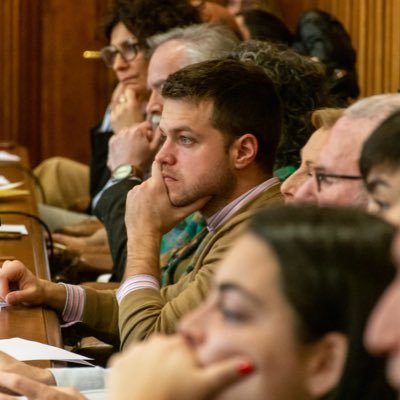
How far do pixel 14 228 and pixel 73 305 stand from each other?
868mm

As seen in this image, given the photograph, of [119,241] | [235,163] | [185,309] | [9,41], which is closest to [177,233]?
[119,241]

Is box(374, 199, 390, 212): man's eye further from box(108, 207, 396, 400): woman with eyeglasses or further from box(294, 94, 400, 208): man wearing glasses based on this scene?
box(294, 94, 400, 208): man wearing glasses

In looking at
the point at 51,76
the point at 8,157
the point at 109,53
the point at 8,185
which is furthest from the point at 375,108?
the point at 51,76

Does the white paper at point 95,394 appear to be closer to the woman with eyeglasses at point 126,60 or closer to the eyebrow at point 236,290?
the eyebrow at point 236,290

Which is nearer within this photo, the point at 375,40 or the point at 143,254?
the point at 143,254

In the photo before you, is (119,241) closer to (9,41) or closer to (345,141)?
(345,141)

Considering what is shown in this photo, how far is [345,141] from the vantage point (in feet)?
6.61

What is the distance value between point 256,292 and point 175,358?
11 cm

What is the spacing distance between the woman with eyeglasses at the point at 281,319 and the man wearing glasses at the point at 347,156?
0.72 m

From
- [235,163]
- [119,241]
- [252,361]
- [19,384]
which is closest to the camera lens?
[252,361]

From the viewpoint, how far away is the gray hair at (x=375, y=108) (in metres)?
2.05

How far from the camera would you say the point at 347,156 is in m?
2.02

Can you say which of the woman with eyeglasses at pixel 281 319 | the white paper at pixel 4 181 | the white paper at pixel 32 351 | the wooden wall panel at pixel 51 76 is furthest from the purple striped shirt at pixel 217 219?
the wooden wall panel at pixel 51 76

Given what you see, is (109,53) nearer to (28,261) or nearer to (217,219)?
(28,261)
